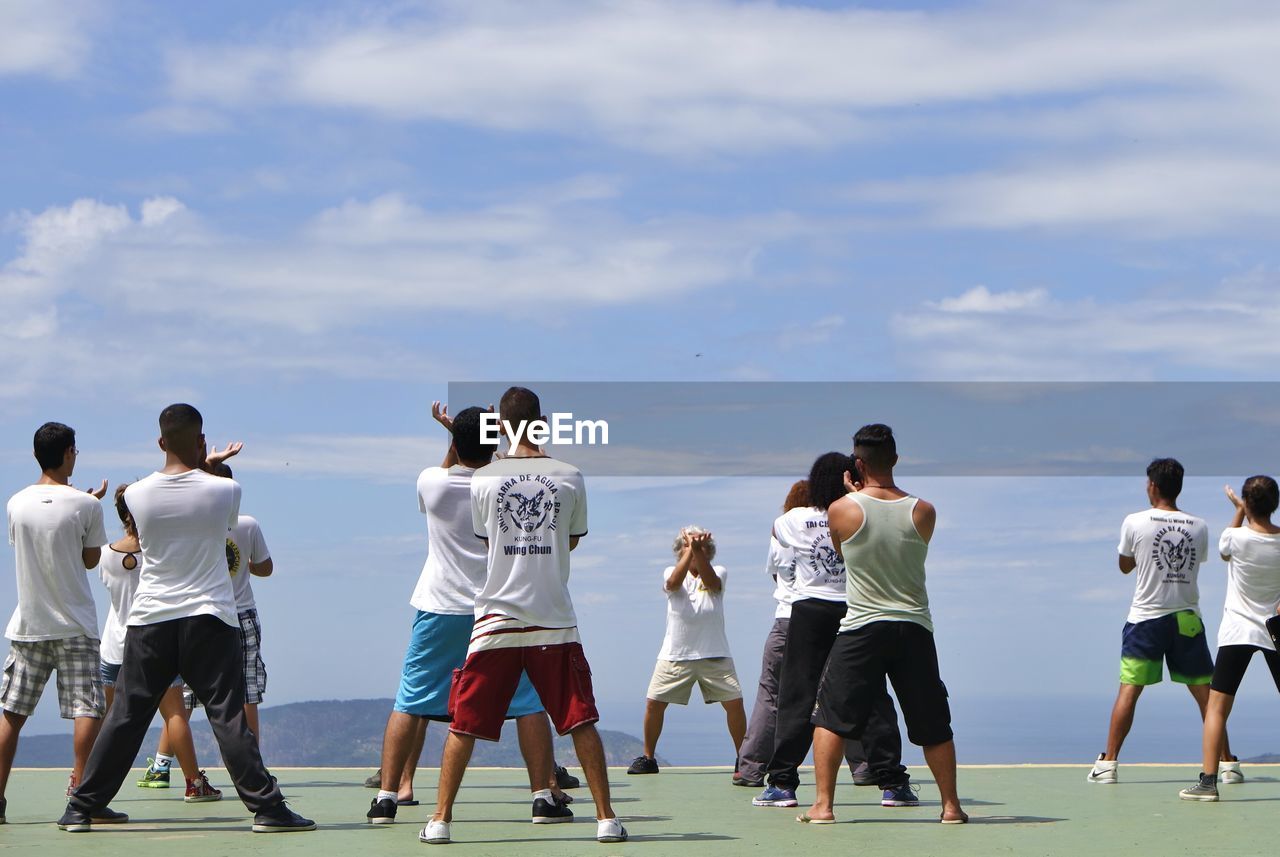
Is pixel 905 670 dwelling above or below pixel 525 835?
above

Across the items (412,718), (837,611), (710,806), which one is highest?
(837,611)

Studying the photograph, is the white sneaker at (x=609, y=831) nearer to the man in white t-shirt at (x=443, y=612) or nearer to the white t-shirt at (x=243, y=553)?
the man in white t-shirt at (x=443, y=612)

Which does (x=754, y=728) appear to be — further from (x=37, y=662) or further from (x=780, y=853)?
(x=37, y=662)

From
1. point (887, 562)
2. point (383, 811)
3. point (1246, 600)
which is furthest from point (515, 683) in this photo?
point (1246, 600)

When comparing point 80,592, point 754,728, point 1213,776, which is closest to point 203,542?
point 80,592

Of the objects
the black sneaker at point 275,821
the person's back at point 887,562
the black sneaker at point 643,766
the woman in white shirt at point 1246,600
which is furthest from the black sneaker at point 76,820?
the woman in white shirt at point 1246,600

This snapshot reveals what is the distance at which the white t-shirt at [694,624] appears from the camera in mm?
10945

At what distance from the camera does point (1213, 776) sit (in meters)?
8.75

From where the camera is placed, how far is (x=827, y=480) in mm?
8867

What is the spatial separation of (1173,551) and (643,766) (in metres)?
4.05

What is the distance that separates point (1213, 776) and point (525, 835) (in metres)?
4.31

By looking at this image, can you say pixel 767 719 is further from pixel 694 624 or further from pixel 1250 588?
pixel 1250 588

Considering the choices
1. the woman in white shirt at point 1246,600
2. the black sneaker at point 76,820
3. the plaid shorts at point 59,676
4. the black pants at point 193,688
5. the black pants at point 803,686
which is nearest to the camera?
the black pants at point 193,688

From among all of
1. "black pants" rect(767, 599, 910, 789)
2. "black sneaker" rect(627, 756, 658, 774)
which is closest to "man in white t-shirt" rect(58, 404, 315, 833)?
"black pants" rect(767, 599, 910, 789)
